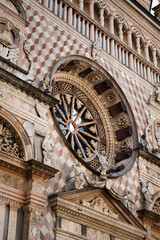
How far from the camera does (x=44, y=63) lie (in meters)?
13.6

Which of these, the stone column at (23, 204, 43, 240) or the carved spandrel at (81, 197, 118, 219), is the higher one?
the carved spandrel at (81, 197, 118, 219)

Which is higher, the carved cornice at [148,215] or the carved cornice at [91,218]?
the carved cornice at [148,215]

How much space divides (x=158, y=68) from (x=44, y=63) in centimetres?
723

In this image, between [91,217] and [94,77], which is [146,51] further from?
[91,217]

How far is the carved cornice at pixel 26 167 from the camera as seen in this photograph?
10.9 m

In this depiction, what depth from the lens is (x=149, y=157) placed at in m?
15.8

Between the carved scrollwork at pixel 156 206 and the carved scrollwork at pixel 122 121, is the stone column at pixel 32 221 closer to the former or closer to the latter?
the carved scrollwork at pixel 156 206

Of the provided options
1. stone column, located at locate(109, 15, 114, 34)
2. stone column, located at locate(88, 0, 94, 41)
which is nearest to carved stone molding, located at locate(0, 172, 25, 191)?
stone column, located at locate(88, 0, 94, 41)

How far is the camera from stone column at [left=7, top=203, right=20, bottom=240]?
1049 cm

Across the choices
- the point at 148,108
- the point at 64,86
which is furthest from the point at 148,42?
the point at 64,86

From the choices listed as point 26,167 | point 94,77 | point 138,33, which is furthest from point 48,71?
point 138,33

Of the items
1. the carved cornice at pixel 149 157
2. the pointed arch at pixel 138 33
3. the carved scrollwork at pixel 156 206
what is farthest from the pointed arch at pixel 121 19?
the carved scrollwork at pixel 156 206

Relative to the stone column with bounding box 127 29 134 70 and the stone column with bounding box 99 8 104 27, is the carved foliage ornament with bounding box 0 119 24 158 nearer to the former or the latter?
the stone column with bounding box 99 8 104 27

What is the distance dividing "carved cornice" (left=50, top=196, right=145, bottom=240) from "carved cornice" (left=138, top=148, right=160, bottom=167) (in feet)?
9.32
